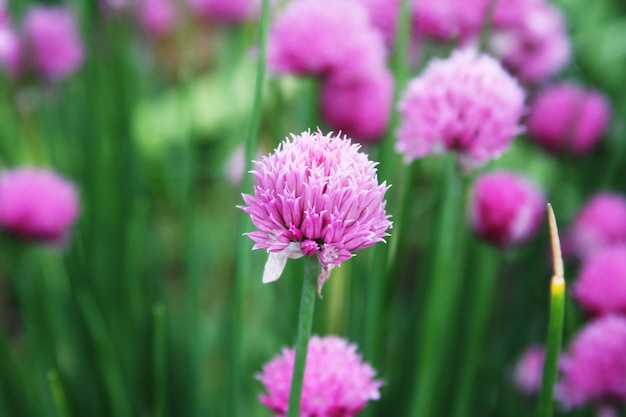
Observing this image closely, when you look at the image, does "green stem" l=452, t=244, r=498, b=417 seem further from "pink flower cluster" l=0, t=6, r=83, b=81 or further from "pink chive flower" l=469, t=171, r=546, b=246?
"pink flower cluster" l=0, t=6, r=83, b=81

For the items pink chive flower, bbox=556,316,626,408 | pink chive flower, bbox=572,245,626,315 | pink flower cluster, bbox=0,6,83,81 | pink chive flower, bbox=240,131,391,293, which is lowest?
pink chive flower, bbox=240,131,391,293

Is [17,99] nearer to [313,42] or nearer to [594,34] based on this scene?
[313,42]

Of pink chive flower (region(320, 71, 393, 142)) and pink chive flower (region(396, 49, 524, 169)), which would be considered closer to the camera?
pink chive flower (region(396, 49, 524, 169))

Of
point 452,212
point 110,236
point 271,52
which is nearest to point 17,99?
point 110,236

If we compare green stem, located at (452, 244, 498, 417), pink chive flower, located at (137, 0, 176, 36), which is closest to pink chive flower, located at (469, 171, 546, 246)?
green stem, located at (452, 244, 498, 417)

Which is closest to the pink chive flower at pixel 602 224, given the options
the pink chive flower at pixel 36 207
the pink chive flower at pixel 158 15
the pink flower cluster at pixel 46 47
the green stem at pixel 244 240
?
the green stem at pixel 244 240

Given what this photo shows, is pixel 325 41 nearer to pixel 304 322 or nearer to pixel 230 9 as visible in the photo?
pixel 304 322
